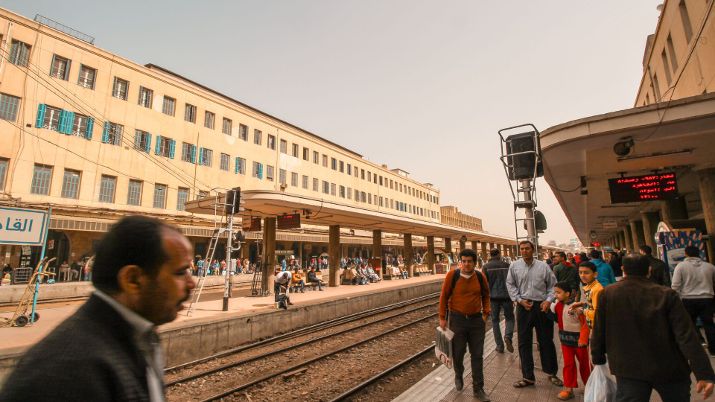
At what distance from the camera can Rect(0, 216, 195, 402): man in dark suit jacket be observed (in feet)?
2.87

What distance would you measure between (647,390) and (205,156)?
99.0 feet

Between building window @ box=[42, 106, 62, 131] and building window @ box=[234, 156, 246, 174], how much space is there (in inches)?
487

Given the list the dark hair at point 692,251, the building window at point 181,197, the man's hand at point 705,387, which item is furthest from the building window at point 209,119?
the man's hand at point 705,387

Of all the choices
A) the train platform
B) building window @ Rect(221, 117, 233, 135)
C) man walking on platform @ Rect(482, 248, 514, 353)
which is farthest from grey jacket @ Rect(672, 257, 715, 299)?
building window @ Rect(221, 117, 233, 135)

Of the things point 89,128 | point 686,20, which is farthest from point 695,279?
point 89,128

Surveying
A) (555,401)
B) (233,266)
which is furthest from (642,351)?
(233,266)

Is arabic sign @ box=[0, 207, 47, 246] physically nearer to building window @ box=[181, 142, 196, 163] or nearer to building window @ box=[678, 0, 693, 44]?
building window @ box=[181, 142, 196, 163]

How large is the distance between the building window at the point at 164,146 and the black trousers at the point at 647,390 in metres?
28.5

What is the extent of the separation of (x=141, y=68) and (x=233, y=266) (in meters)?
16.0

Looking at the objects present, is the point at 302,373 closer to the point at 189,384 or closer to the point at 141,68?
the point at 189,384

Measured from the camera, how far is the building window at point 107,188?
2208 centimetres

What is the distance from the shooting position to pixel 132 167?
933 inches

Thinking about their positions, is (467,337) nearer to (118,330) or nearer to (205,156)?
(118,330)

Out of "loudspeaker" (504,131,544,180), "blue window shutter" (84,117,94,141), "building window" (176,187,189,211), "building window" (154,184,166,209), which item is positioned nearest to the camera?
"loudspeaker" (504,131,544,180)
